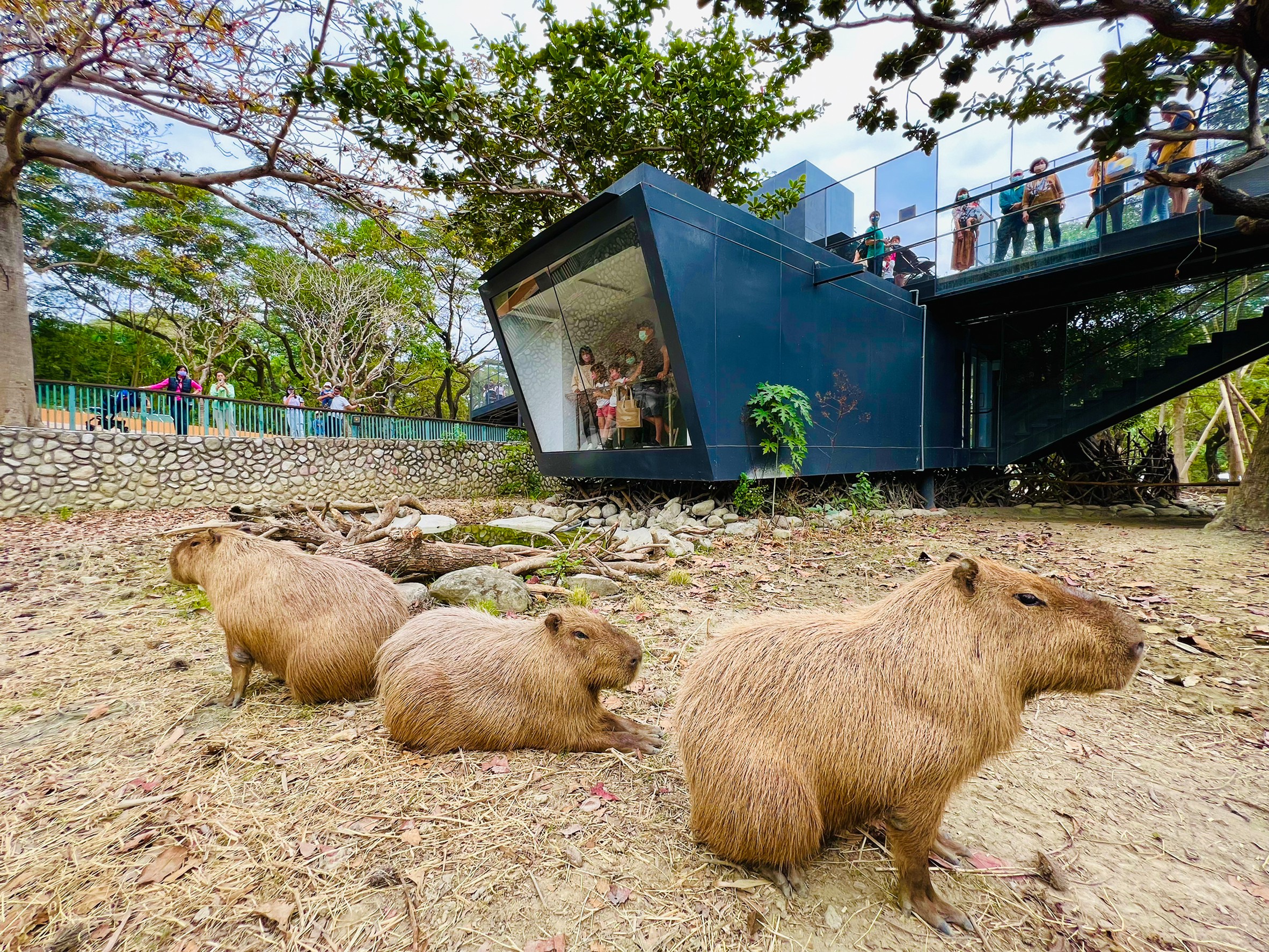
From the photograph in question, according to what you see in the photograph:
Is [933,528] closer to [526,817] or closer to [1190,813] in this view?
[1190,813]

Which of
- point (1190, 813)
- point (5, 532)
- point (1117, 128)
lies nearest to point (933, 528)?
point (1117, 128)

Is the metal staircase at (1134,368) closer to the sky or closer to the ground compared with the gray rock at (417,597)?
closer to the sky

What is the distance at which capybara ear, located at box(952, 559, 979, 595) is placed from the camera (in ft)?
4.75

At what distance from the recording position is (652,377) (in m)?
8.07

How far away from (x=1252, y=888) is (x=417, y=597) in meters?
4.37

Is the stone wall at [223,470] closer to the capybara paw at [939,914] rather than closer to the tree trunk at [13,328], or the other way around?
the tree trunk at [13,328]

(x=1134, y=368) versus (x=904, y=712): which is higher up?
(x=1134, y=368)

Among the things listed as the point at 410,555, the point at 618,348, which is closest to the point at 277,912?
the point at 410,555

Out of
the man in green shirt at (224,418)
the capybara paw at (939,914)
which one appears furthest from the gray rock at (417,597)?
the man in green shirt at (224,418)

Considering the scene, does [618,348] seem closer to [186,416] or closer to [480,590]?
[480,590]

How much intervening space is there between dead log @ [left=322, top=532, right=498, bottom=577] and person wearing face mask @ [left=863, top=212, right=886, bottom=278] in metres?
11.0

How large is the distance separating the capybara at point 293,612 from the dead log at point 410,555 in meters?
1.52

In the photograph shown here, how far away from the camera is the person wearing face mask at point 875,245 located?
11.1m

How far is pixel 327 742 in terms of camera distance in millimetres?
2256
